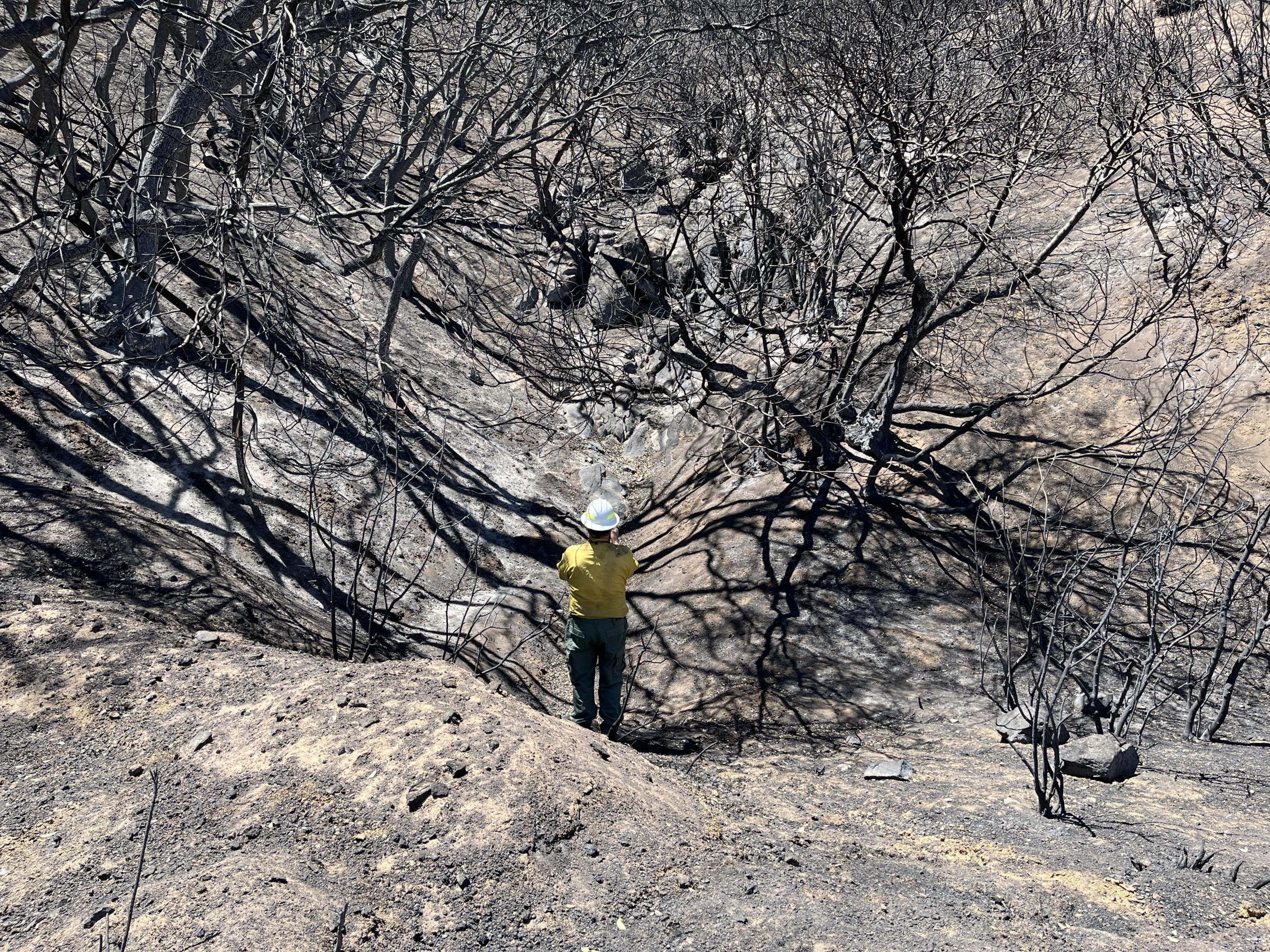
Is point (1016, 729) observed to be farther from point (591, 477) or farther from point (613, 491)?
point (591, 477)

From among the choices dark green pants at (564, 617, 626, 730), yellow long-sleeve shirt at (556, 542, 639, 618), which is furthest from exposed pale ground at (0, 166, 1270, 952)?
yellow long-sleeve shirt at (556, 542, 639, 618)

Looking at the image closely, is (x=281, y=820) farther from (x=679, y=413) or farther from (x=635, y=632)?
(x=679, y=413)

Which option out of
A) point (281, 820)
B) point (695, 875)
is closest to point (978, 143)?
point (695, 875)

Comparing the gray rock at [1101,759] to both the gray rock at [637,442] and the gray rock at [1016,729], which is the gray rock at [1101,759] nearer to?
the gray rock at [1016,729]

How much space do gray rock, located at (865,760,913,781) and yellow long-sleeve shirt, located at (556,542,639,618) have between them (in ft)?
5.13

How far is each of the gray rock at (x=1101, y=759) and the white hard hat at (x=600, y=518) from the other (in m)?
2.51

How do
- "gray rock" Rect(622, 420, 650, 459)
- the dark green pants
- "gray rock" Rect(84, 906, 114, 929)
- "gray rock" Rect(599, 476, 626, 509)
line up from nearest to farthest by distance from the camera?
"gray rock" Rect(84, 906, 114, 929)
the dark green pants
"gray rock" Rect(599, 476, 626, 509)
"gray rock" Rect(622, 420, 650, 459)

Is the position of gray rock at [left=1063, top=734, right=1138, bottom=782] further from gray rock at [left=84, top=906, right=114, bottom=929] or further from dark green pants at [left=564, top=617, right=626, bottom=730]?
gray rock at [left=84, top=906, right=114, bottom=929]

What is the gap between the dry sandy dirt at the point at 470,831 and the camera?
2.78m

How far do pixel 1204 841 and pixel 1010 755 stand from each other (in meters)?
1.36

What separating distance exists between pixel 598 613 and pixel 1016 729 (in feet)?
7.92

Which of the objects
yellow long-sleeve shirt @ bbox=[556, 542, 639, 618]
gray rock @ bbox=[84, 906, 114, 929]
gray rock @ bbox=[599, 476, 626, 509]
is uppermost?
gray rock @ bbox=[599, 476, 626, 509]

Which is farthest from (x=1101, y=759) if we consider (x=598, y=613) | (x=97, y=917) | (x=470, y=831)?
(x=97, y=917)

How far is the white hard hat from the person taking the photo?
4.95 m
